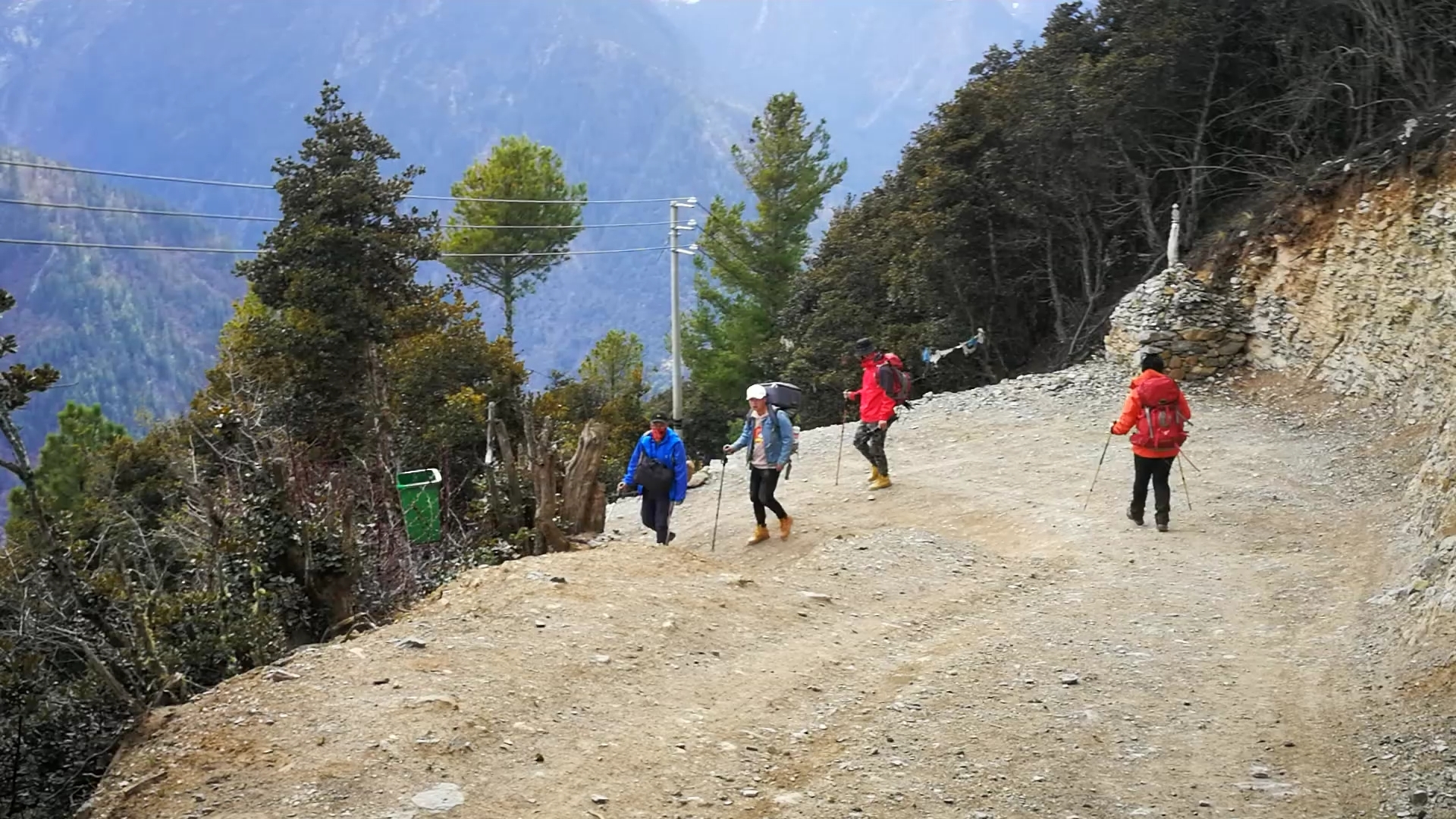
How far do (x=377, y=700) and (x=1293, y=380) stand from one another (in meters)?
15.0

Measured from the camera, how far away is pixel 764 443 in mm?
10703

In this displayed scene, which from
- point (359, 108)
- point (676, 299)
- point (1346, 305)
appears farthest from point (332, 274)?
point (359, 108)

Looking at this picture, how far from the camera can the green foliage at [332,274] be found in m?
22.4

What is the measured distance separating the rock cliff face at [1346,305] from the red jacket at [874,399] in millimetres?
5167

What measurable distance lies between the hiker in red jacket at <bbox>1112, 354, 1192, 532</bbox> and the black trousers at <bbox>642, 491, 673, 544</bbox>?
4254 mm

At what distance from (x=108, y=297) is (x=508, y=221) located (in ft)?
194

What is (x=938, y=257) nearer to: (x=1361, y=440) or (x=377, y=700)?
(x=1361, y=440)

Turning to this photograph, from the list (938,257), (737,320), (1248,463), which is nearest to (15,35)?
(737,320)

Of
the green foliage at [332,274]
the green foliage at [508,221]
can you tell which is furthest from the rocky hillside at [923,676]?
the green foliage at [508,221]

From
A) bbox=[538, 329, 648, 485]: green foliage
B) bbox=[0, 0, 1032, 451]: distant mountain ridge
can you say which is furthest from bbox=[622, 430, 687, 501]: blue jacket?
bbox=[0, 0, 1032, 451]: distant mountain ridge

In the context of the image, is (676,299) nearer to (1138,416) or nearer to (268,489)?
(1138,416)

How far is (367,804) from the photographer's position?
459 cm

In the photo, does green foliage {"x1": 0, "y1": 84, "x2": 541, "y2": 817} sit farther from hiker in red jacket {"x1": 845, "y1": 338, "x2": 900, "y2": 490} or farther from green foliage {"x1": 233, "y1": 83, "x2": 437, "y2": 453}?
hiker in red jacket {"x1": 845, "y1": 338, "x2": 900, "y2": 490}

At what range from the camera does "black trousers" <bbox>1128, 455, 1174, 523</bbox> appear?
1020 cm
